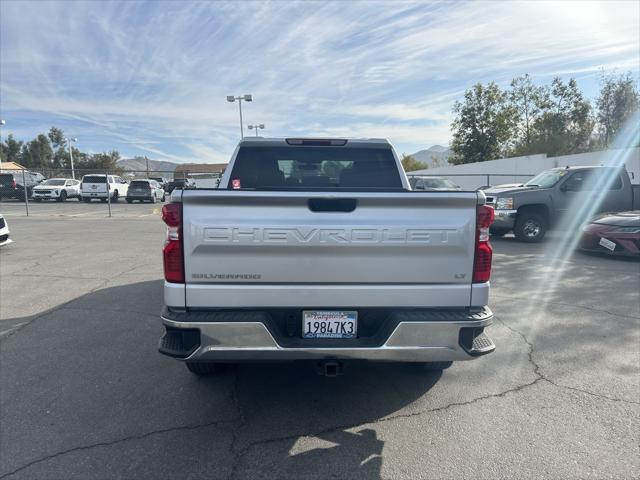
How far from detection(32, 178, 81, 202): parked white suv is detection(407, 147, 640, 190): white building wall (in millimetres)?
24133

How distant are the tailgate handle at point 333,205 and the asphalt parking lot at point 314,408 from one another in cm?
156

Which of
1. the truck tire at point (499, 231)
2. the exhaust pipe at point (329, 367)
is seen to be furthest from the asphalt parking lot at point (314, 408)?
the truck tire at point (499, 231)

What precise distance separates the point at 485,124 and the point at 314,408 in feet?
145

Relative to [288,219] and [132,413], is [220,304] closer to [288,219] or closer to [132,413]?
[288,219]

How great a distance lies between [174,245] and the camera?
8.96 feet

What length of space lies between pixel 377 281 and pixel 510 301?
4113 millimetres

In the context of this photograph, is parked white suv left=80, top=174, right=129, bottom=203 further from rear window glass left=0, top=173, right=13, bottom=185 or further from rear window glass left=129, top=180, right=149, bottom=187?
rear window glass left=0, top=173, right=13, bottom=185

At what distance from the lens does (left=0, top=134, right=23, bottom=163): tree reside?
246ft

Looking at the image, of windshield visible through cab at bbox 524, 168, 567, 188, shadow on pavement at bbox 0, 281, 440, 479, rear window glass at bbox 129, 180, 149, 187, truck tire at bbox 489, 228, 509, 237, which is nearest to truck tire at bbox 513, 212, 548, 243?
truck tire at bbox 489, 228, 509, 237

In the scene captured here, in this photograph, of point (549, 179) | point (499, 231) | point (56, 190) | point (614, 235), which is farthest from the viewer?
point (56, 190)

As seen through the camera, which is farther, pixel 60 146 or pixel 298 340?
pixel 60 146

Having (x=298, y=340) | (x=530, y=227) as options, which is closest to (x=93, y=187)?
(x=530, y=227)

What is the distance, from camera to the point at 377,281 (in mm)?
2826

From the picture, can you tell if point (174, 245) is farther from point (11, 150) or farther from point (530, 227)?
point (11, 150)
